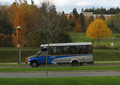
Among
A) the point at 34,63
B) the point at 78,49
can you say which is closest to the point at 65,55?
the point at 78,49

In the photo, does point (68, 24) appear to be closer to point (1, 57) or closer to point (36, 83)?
point (1, 57)

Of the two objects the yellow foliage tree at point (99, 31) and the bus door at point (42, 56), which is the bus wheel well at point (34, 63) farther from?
the yellow foliage tree at point (99, 31)

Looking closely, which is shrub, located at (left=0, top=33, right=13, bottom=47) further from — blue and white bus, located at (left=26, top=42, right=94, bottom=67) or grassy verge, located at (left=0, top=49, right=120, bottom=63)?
blue and white bus, located at (left=26, top=42, right=94, bottom=67)

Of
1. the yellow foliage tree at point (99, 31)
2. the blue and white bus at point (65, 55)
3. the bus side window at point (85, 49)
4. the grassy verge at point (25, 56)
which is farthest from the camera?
the yellow foliage tree at point (99, 31)

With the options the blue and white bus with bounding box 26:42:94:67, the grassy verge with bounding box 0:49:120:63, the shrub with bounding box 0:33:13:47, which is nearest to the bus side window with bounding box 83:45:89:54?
the blue and white bus with bounding box 26:42:94:67

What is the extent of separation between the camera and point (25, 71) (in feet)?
42.4

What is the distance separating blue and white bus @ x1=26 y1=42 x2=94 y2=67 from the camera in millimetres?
16844

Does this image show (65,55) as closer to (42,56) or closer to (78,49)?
(78,49)

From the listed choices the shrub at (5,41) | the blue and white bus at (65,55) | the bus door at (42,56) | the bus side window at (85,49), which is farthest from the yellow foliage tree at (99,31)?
the bus door at (42,56)

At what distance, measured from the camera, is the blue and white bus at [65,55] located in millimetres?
16844

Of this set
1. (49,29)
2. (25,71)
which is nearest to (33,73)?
(25,71)

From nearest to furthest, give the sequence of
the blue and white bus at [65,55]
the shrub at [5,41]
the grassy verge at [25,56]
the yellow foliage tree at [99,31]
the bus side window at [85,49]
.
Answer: the blue and white bus at [65,55]
the bus side window at [85,49]
the grassy verge at [25,56]
the shrub at [5,41]
the yellow foliage tree at [99,31]

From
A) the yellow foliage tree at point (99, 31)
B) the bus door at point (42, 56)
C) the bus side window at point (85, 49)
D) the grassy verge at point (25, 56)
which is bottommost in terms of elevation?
the grassy verge at point (25, 56)

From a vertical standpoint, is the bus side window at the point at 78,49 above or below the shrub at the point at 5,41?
below
